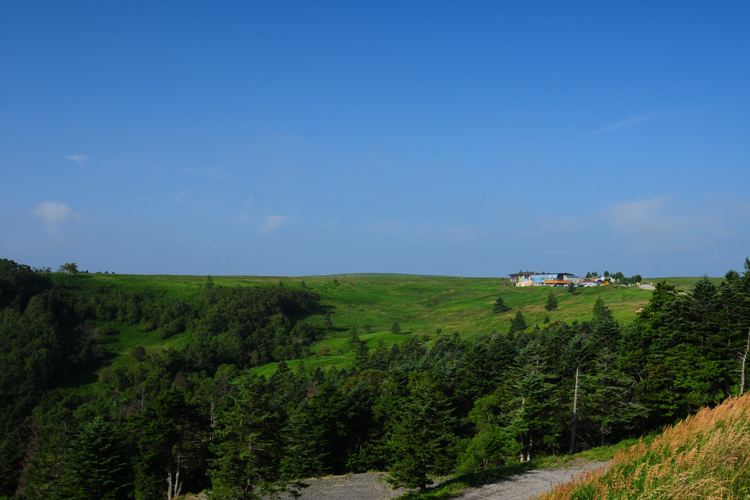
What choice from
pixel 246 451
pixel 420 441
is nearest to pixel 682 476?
pixel 246 451

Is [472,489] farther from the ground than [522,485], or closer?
closer

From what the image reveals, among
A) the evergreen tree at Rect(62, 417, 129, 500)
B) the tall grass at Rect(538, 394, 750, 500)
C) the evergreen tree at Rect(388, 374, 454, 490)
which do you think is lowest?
the evergreen tree at Rect(62, 417, 129, 500)

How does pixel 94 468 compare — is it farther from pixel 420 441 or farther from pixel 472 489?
pixel 472 489

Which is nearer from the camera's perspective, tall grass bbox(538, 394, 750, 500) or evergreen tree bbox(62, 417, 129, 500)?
tall grass bbox(538, 394, 750, 500)

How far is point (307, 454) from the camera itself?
5941 centimetres

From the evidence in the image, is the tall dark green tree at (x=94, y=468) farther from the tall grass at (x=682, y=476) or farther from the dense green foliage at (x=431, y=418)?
the tall grass at (x=682, y=476)

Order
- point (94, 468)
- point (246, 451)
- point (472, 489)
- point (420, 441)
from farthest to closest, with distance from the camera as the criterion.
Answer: point (94, 468) < point (420, 441) < point (246, 451) < point (472, 489)

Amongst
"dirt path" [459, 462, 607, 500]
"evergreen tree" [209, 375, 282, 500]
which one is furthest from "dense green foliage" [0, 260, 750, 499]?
"dirt path" [459, 462, 607, 500]

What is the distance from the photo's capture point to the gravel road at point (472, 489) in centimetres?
2728

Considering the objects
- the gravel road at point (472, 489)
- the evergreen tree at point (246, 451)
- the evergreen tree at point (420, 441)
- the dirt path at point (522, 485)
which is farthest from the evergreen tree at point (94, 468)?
the dirt path at point (522, 485)

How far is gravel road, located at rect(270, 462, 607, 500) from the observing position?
27281 mm

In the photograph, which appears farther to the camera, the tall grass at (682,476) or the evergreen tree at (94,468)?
the evergreen tree at (94,468)

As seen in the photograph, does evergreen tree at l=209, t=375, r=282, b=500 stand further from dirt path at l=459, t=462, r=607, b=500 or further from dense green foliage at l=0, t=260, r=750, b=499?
dirt path at l=459, t=462, r=607, b=500

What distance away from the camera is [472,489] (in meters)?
29.0
